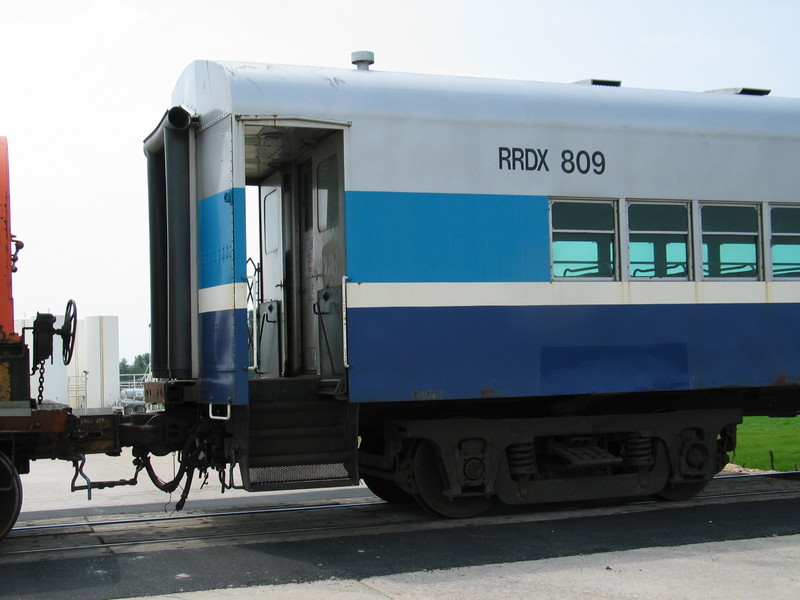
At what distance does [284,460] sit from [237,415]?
1.82ft

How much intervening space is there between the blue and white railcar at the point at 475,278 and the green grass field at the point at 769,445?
3347 millimetres

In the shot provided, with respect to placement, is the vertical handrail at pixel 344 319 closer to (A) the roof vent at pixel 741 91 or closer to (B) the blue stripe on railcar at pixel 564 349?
(B) the blue stripe on railcar at pixel 564 349

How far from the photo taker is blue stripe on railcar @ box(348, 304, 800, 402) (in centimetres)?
848

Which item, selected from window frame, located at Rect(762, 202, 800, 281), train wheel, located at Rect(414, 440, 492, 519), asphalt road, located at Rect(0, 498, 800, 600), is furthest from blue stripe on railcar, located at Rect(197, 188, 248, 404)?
window frame, located at Rect(762, 202, 800, 281)

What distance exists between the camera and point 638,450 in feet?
31.4

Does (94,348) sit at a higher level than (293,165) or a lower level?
lower

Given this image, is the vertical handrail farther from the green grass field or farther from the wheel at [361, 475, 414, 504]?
the green grass field

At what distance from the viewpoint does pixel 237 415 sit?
26.9 feet

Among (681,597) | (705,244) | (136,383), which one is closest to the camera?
(681,597)

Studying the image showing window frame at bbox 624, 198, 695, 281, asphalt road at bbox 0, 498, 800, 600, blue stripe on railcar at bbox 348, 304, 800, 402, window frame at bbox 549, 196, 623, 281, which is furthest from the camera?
window frame at bbox 624, 198, 695, 281

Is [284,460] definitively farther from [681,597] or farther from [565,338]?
[681,597]

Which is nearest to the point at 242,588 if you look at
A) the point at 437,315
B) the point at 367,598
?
Result: the point at 367,598

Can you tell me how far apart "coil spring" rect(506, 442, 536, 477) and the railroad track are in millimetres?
455

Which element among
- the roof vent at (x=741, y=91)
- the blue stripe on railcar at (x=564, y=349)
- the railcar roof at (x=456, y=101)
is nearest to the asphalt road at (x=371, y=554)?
the blue stripe on railcar at (x=564, y=349)
